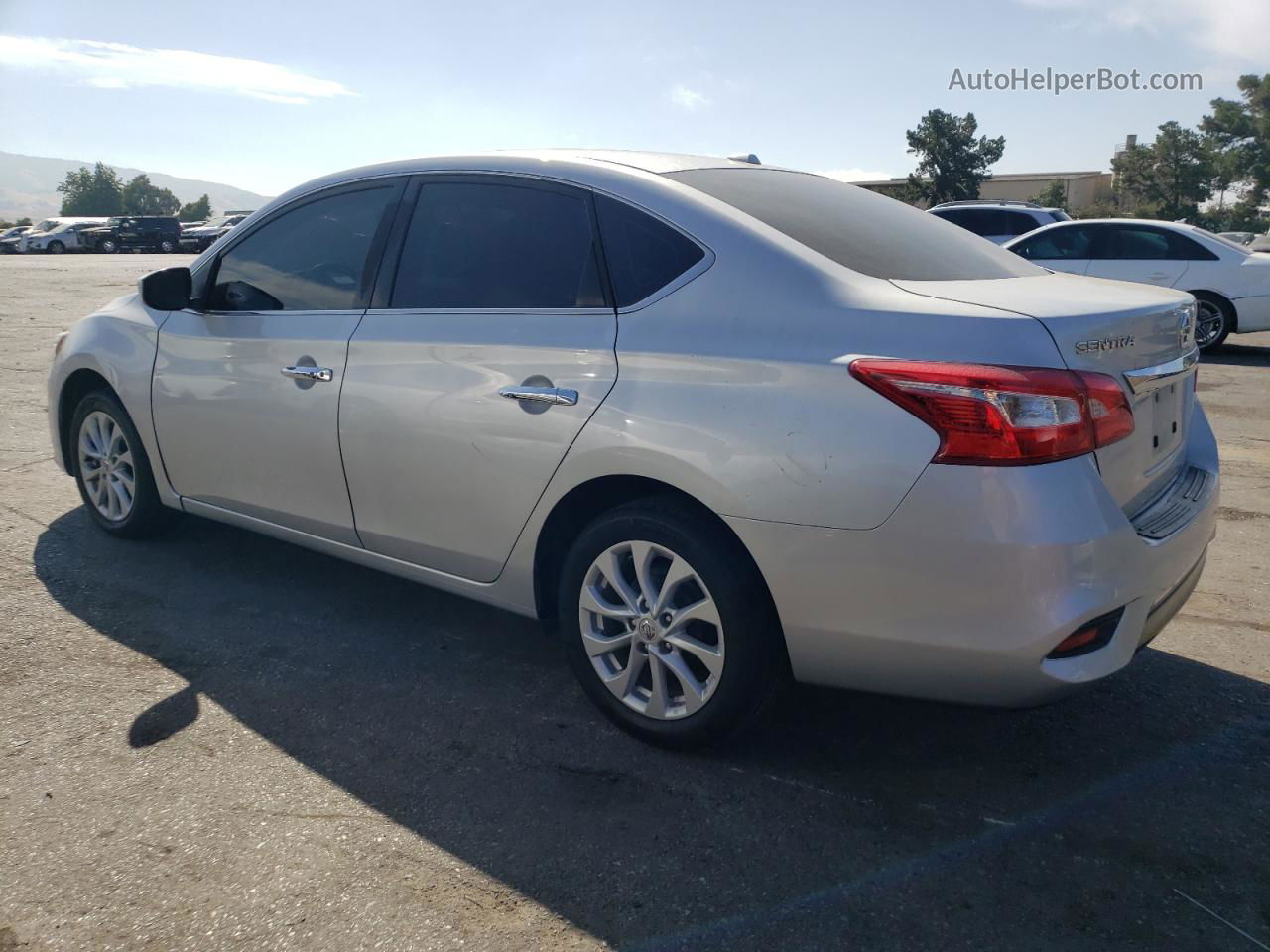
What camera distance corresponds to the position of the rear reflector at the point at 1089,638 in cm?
262

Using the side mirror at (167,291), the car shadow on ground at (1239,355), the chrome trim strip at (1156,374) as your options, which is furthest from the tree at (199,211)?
the chrome trim strip at (1156,374)

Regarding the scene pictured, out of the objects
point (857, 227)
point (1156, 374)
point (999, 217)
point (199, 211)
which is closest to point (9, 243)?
point (999, 217)

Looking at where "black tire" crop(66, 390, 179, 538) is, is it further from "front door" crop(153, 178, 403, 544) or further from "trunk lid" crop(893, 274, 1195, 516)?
"trunk lid" crop(893, 274, 1195, 516)

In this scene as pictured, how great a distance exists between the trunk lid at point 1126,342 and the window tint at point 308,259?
6.56 feet

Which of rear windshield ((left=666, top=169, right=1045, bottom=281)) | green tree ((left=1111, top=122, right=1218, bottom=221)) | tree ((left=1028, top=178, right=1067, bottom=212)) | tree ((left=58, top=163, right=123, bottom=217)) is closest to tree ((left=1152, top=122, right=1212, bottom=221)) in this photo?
green tree ((left=1111, top=122, right=1218, bottom=221))

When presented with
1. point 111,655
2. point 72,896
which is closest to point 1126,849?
point 72,896

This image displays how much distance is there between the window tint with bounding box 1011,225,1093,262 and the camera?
12.7 metres

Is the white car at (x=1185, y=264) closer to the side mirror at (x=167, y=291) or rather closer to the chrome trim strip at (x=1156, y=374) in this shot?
the chrome trim strip at (x=1156, y=374)

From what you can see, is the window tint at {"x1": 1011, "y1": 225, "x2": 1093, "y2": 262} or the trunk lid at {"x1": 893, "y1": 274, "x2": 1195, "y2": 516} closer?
the trunk lid at {"x1": 893, "y1": 274, "x2": 1195, "y2": 516}

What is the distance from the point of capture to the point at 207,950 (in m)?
2.38

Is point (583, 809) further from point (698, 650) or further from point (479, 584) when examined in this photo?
point (479, 584)

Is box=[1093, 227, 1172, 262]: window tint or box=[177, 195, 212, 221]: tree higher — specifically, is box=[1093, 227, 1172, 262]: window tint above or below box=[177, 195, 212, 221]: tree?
below

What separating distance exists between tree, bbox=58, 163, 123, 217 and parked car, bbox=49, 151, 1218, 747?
126042 mm

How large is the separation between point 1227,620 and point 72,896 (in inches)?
156
